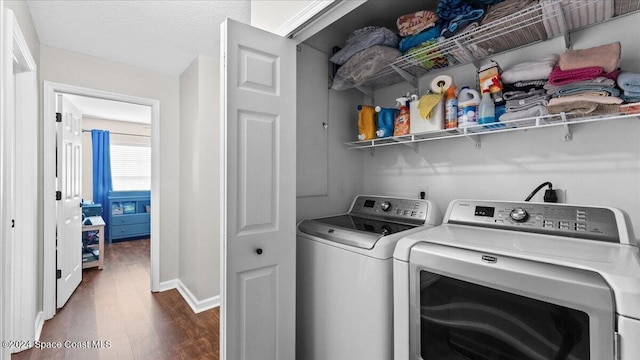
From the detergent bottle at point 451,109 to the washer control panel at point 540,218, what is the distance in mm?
409

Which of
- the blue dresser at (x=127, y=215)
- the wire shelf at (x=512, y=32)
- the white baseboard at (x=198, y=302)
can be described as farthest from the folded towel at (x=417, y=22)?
the blue dresser at (x=127, y=215)

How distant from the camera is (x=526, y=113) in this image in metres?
1.19

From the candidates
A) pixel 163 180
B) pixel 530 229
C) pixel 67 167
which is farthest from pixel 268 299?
pixel 67 167

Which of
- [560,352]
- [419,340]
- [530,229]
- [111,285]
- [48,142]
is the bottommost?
[111,285]

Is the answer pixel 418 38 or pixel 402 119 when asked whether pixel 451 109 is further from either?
pixel 418 38

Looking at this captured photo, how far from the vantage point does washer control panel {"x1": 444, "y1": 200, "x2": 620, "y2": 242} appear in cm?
102

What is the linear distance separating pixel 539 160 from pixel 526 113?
0.31 meters

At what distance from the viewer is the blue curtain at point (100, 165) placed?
5.33 metres

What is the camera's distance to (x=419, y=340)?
1.06 m

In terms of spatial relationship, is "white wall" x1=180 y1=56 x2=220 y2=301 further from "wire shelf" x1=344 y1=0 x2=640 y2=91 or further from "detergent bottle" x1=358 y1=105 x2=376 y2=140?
"wire shelf" x1=344 y1=0 x2=640 y2=91

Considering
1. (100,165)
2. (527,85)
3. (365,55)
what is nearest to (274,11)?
(365,55)

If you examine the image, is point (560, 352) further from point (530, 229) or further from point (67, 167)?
point (67, 167)

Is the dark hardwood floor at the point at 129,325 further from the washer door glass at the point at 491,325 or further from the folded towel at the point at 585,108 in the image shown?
the folded towel at the point at 585,108

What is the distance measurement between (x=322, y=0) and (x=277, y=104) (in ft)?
1.63
